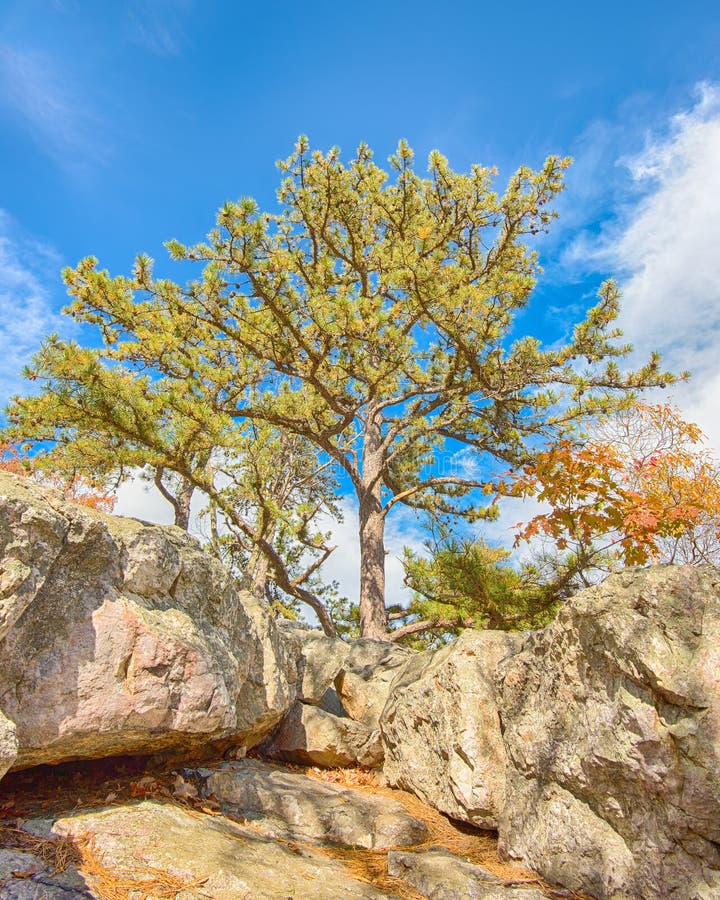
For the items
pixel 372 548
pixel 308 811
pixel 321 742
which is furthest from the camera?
pixel 372 548

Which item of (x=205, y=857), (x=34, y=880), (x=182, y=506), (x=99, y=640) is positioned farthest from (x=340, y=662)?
(x=182, y=506)

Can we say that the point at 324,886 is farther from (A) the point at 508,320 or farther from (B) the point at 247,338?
(A) the point at 508,320

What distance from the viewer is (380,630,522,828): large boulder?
13.2 ft

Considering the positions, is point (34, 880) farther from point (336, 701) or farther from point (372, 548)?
point (372, 548)

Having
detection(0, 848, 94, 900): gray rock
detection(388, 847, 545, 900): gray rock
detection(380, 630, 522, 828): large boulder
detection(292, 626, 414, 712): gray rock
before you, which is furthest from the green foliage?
detection(0, 848, 94, 900): gray rock

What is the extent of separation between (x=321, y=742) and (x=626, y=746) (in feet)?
9.08

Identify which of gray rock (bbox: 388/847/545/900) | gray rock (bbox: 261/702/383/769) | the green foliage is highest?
the green foliage

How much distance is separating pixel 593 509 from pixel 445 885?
4.20 m

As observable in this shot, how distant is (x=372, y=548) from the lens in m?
9.12

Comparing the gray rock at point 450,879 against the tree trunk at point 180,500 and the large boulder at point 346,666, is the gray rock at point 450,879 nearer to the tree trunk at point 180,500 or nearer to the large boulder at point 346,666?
the large boulder at point 346,666

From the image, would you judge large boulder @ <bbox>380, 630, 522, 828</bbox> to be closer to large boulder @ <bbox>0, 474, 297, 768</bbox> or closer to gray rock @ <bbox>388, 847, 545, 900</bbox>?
gray rock @ <bbox>388, 847, 545, 900</bbox>

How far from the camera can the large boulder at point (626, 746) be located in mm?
2977

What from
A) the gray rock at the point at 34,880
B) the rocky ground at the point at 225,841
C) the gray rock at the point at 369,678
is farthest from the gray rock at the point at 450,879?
the gray rock at the point at 369,678

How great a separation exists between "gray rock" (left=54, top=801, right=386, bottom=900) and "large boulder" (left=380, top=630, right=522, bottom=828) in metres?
1.22
